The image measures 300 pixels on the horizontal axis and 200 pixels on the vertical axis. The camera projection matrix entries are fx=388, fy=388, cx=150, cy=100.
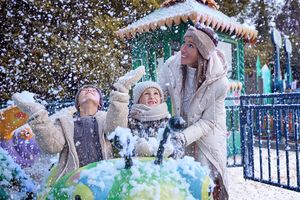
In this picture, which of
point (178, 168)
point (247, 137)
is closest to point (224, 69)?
point (178, 168)

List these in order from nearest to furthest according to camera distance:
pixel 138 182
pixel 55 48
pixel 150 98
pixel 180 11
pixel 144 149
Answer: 1. pixel 138 182
2. pixel 144 149
3. pixel 150 98
4. pixel 180 11
5. pixel 55 48

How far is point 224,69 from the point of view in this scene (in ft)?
9.08

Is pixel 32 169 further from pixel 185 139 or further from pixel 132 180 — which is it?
pixel 132 180

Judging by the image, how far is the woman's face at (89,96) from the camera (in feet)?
8.24

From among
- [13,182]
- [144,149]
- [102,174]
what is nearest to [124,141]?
[102,174]

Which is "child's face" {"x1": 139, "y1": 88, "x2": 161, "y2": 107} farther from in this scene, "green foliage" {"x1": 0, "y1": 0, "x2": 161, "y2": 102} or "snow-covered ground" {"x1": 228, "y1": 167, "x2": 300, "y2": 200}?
"green foliage" {"x1": 0, "y1": 0, "x2": 161, "y2": 102}

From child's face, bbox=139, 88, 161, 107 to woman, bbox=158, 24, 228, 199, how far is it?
0.17 m

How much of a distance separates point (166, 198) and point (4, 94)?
9955 millimetres

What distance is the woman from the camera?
8.75ft

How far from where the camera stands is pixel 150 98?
106 inches

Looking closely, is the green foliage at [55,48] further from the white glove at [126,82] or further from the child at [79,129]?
the white glove at [126,82]

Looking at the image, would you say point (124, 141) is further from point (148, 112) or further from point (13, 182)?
point (13, 182)

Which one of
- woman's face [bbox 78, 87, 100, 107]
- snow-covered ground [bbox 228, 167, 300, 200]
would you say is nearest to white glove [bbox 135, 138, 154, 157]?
woman's face [bbox 78, 87, 100, 107]

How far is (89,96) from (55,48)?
867 centimetres
